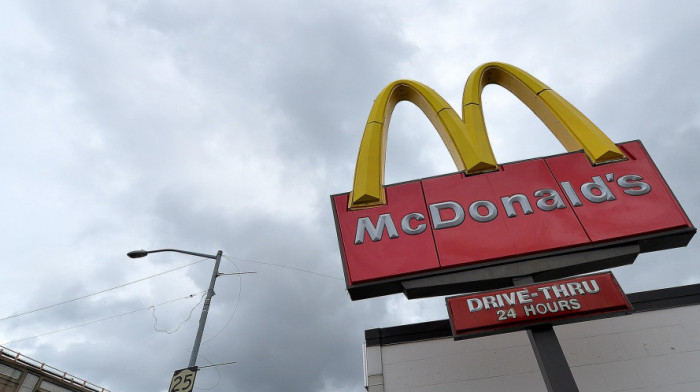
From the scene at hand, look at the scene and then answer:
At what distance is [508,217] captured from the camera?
841cm

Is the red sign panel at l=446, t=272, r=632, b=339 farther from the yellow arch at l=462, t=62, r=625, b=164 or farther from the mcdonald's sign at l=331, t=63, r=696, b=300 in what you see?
the yellow arch at l=462, t=62, r=625, b=164

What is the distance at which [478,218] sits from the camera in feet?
27.9

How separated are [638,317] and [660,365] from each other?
3.84 feet

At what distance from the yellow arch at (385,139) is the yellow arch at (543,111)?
496 millimetres

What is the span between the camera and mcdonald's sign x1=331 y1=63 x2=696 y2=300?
7.64m

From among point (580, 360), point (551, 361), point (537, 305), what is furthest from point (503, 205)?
point (580, 360)

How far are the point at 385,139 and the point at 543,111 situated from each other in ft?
14.6

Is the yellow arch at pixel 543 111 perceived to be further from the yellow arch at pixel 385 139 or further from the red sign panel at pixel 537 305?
the red sign panel at pixel 537 305

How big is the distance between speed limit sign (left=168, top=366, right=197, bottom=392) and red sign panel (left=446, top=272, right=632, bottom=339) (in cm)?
589

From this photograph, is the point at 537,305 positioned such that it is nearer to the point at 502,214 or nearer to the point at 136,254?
the point at 502,214

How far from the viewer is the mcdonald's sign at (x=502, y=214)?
7637mm

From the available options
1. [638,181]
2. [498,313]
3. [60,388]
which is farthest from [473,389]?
[60,388]

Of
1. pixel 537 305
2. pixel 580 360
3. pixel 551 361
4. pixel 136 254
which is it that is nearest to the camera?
pixel 551 361

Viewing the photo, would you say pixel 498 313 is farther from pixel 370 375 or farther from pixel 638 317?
pixel 638 317
